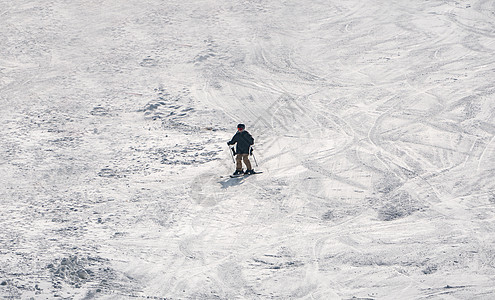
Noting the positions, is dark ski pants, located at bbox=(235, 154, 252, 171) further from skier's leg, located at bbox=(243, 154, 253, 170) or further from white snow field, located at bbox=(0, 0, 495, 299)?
white snow field, located at bbox=(0, 0, 495, 299)

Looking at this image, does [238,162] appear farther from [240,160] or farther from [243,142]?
[243,142]

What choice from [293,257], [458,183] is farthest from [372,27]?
[293,257]

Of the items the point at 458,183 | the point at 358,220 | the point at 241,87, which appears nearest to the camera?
the point at 358,220

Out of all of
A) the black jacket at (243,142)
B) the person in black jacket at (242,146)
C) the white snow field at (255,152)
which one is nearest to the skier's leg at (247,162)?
the person in black jacket at (242,146)

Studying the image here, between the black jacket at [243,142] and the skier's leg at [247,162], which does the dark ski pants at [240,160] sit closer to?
the skier's leg at [247,162]

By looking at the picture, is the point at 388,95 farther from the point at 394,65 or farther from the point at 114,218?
the point at 114,218

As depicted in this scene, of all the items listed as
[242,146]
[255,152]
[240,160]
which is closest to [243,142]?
[242,146]

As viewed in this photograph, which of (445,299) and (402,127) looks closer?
(445,299)

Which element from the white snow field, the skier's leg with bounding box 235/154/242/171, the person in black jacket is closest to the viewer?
the white snow field

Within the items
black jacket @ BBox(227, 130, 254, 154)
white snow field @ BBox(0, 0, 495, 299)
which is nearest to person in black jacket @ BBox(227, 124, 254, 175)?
black jacket @ BBox(227, 130, 254, 154)
